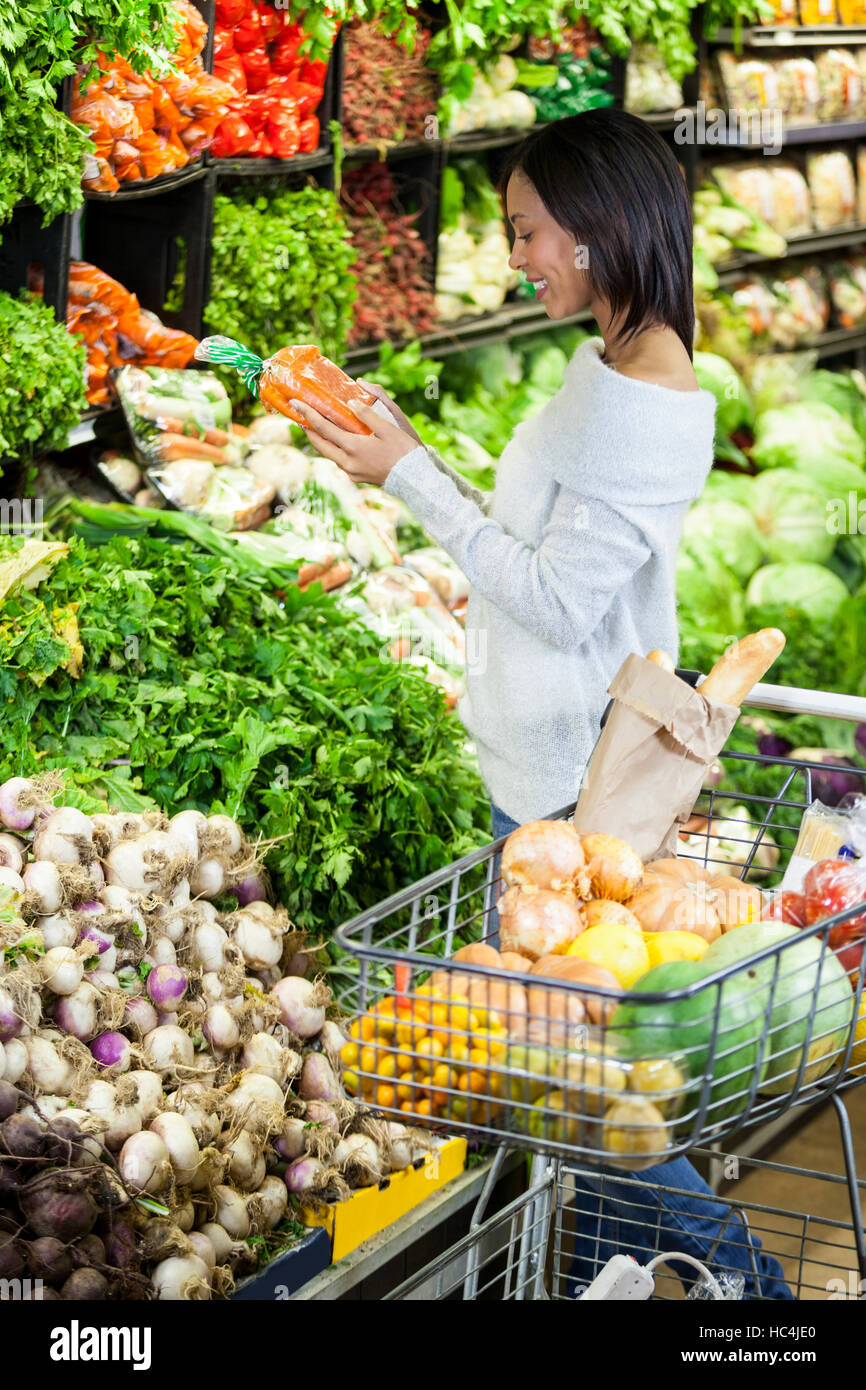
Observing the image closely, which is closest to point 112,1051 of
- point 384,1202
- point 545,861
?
point 384,1202

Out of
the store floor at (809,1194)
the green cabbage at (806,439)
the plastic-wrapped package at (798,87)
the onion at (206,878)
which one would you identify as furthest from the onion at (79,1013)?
the plastic-wrapped package at (798,87)

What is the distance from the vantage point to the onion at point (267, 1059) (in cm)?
237

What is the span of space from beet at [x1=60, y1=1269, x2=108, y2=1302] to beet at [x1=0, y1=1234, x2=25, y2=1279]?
0.07 m

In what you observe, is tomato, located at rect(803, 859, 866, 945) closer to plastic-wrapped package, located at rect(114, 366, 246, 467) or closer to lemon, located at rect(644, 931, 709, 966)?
lemon, located at rect(644, 931, 709, 966)

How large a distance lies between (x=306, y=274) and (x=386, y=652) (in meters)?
1.27

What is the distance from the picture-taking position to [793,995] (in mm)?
1445

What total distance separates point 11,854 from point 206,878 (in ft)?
1.13

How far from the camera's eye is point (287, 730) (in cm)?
273

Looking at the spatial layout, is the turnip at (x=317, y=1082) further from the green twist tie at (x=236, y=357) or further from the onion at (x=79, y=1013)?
the green twist tie at (x=236, y=357)

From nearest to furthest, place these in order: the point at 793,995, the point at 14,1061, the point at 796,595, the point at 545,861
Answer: the point at 793,995 < the point at 545,861 < the point at 14,1061 < the point at 796,595

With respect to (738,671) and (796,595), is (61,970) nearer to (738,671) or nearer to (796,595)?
(738,671)

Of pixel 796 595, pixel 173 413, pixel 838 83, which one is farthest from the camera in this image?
pixel 838 83

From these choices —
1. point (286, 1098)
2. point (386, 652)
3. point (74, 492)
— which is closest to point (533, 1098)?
point (286, 1098)

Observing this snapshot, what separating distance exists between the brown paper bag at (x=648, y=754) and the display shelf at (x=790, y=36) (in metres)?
4.98
